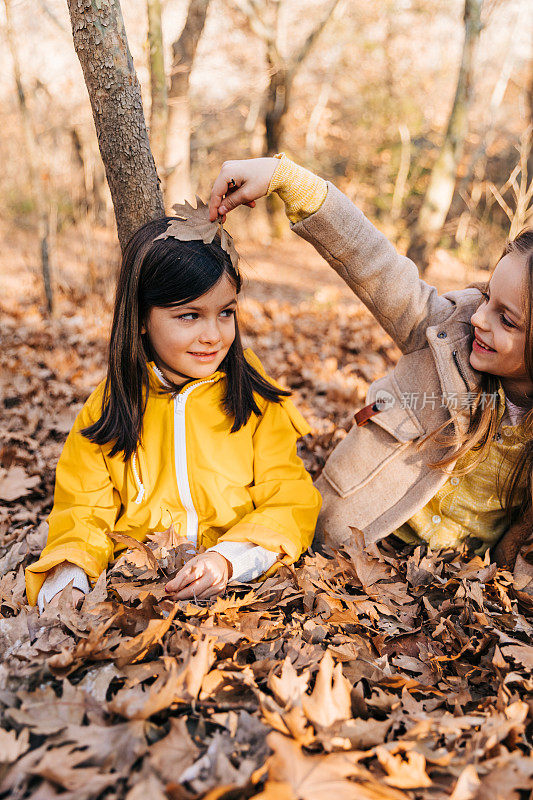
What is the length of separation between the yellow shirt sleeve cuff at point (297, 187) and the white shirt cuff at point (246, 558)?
1328 mm

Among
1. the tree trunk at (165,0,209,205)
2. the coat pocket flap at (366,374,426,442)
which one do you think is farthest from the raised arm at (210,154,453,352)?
the tree trunk at (165,0,209,205)

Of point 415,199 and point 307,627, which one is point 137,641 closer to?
point 307,627

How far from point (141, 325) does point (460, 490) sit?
5.12 feet

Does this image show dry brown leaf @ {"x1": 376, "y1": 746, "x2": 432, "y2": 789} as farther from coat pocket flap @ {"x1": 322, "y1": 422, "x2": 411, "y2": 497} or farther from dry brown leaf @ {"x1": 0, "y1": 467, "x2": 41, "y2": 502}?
dry brown leaf @ {"x1": 0, "y1": 467, "x2": 41, "y2": 502}

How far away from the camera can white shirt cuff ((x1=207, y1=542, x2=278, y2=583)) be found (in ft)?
6.75

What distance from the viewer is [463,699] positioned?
1.74 meters

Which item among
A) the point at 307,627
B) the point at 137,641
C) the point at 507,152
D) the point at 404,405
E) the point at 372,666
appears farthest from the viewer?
the point at 507,152

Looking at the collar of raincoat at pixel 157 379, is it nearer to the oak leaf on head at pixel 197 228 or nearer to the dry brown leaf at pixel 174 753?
the oak leaf on head at pixel 197 228

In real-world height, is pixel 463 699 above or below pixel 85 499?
below

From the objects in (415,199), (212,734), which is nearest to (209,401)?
(212,734)

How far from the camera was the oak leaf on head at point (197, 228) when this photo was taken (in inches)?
76.9

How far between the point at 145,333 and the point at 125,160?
74 cm

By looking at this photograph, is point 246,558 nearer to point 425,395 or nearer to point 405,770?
point 405,770

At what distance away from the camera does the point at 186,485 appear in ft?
7.14
